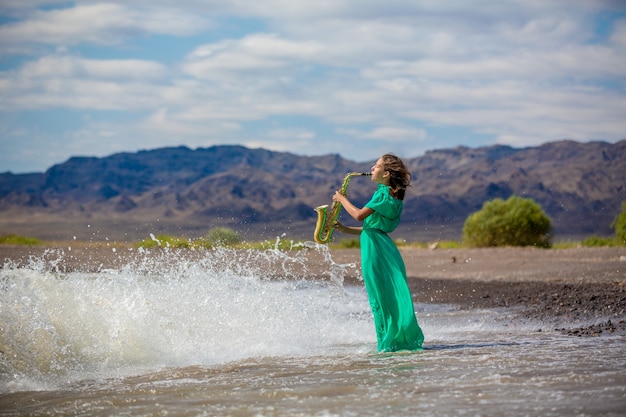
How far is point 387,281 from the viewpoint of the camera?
9461 mm

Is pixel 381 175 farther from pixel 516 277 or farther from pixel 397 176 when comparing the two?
pixel 516 277

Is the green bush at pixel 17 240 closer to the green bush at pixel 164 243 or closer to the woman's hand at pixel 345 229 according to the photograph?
the green bush at pixel 164 243

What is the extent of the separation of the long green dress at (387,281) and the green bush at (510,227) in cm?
1812

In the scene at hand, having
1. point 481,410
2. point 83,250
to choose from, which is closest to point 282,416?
point 481,410

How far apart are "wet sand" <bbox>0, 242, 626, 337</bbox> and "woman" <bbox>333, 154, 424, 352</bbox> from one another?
2360 millimetres

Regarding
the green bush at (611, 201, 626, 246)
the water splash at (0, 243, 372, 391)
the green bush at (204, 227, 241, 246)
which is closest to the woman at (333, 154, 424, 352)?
the water splash at (0, 243, 372, 391)

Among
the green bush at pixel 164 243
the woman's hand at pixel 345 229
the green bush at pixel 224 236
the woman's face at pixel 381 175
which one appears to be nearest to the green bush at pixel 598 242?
the green bush at pixel 224 236

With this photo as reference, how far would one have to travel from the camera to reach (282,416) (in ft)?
21.8

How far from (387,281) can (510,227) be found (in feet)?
60.0

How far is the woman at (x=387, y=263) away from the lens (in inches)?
368

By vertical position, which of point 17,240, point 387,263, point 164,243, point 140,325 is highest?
point 387,263

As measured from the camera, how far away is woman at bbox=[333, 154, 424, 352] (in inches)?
368

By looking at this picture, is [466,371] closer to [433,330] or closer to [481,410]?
[481,410]

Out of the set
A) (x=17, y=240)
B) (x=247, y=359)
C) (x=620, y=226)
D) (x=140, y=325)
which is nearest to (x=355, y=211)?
(x=247, y=359)
